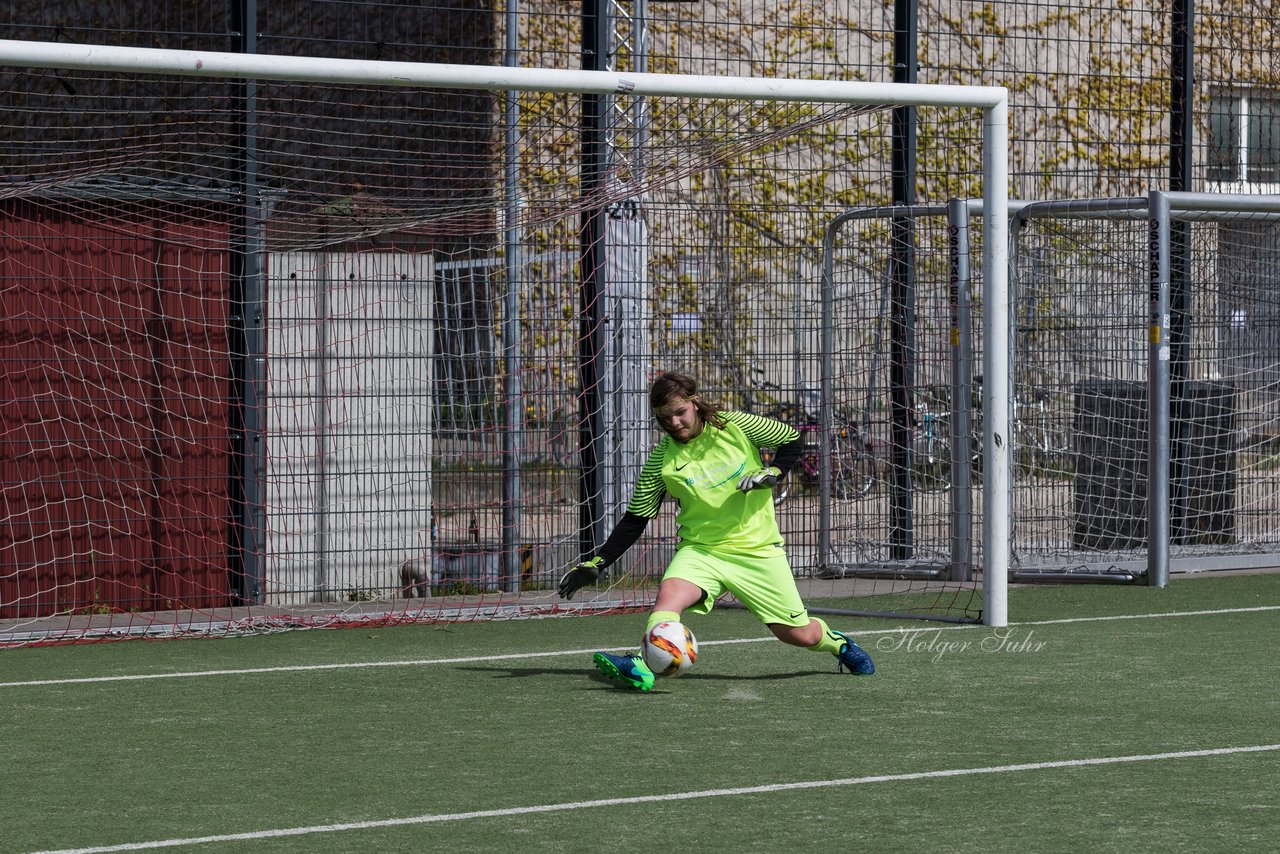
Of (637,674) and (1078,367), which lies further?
(1078,367)

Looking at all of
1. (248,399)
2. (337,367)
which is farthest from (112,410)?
(337,367)

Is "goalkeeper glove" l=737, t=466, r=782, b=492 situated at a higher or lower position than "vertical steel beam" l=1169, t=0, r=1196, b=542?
lower

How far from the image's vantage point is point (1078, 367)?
12.8 metres

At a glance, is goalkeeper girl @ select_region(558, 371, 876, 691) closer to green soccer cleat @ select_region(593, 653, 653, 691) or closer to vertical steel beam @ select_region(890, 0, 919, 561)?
green soccer cleat @ select_region(593, 653, 653, 691)

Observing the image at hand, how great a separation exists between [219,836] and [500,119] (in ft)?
23.9

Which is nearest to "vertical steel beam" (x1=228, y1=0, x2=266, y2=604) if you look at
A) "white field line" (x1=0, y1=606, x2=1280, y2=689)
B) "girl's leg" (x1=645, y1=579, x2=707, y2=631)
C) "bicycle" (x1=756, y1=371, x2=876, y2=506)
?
"white field line" (x1=0, y1=606, x2=1280, y2=689)

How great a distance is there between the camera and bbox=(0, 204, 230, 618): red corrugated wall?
10258 millimetres

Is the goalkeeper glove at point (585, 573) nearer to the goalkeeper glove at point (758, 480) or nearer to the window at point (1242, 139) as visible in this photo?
the goalkeeper glove at point (758, 480)

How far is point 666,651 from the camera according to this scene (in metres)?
7.41

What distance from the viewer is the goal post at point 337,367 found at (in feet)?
33.4

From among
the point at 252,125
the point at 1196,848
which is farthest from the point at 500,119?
the point at 1196,848

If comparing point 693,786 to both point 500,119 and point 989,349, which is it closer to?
point 989,349

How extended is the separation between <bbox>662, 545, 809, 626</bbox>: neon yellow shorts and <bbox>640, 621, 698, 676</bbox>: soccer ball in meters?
0.34

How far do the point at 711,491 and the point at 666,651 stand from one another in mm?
797
